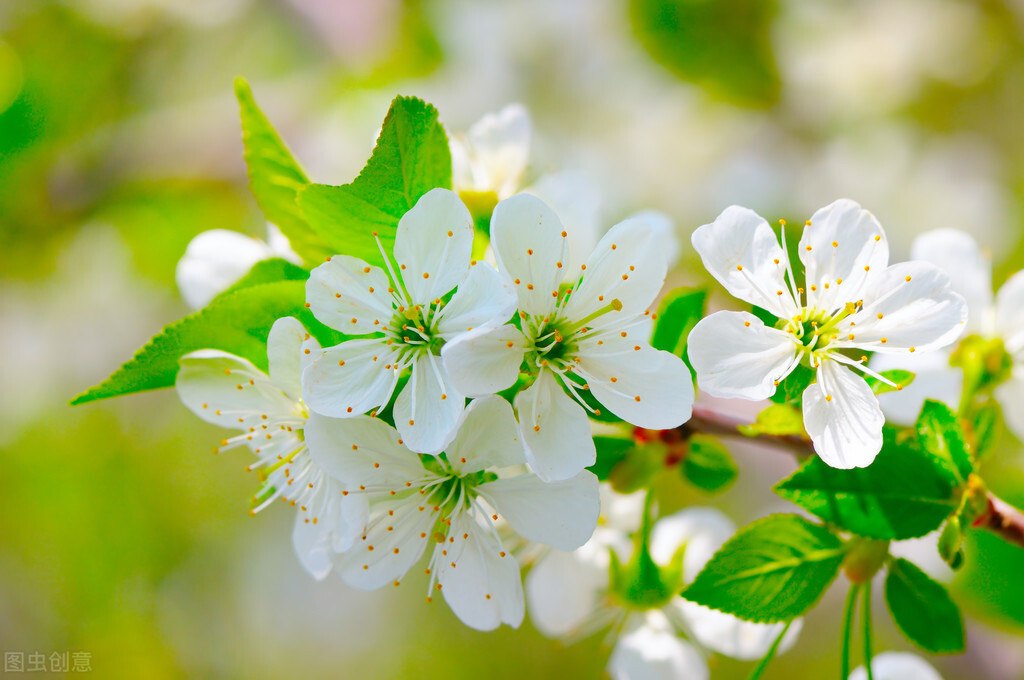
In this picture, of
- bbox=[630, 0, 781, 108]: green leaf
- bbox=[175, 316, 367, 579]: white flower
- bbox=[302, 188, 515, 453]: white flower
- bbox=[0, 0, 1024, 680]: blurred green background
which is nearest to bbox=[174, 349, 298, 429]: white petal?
bbox=[175, 316, 367, 579]: white flower

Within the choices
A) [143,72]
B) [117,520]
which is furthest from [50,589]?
[143,72]

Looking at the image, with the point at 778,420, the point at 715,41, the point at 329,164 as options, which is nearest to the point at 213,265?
the point at 778,420

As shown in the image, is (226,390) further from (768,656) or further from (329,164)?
(329,164)

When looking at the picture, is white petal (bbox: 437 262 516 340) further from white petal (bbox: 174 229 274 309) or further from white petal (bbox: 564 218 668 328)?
white petal (bbox: 174 229 274 309)

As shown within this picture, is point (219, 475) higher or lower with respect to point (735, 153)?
lower

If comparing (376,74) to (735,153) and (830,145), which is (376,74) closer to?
(735,153)

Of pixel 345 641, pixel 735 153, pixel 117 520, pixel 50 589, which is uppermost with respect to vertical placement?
pixel 735 153

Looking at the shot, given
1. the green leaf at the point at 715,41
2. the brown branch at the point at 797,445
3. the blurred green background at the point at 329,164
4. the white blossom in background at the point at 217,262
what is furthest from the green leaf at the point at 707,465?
the green leaf at the point at 715,41
